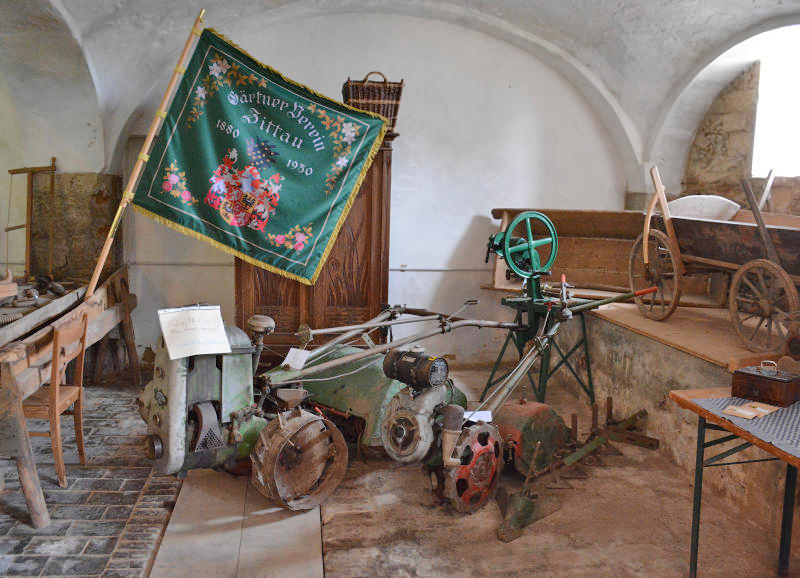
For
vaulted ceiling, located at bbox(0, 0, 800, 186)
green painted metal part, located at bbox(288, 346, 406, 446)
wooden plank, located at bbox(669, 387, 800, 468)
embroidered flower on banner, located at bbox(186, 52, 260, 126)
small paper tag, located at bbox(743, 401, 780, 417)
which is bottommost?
green painted metal part, located at bbox(288, 346, 406, 446)

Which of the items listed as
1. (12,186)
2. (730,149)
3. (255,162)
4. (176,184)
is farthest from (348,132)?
(730,149)

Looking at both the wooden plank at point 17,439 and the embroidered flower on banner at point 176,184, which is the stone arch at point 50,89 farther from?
the wooden plank at point 17,439

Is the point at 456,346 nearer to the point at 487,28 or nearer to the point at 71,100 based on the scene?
the point at 487,28

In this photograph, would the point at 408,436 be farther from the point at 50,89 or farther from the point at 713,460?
the point at 50,89

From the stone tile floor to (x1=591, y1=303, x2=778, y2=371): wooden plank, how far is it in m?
3.17

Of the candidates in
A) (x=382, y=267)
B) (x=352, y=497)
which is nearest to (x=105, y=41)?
(x=382, y=267)

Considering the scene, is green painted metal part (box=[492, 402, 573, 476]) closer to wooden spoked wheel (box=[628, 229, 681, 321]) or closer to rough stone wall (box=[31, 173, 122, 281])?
wooden spoked wheel (box=[628, 229, 681, 321])

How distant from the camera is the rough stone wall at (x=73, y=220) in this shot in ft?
18.2

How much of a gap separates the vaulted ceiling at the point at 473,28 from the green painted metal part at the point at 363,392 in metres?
3.08

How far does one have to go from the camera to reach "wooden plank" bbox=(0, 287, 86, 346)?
367 cm

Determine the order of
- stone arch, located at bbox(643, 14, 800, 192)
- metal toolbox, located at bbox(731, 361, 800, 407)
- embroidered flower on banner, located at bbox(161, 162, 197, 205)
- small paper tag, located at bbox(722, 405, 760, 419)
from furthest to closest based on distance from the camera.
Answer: stone arch, located at bbox(643, 14, 800, 192) → embroidered flower on banner, located at bbox(161, 162, 197, 205) → metal toolbox, located at bbox(731, 361, 800, 407) → small paper tag, located at bbox(722, 405, 760, 419)

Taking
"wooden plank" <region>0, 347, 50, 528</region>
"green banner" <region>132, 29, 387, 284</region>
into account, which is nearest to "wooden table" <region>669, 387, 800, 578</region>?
"green banner" <region>132, 29, 387, 284</region>

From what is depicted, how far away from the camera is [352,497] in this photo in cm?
359

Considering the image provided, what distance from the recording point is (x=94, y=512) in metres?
3.31
